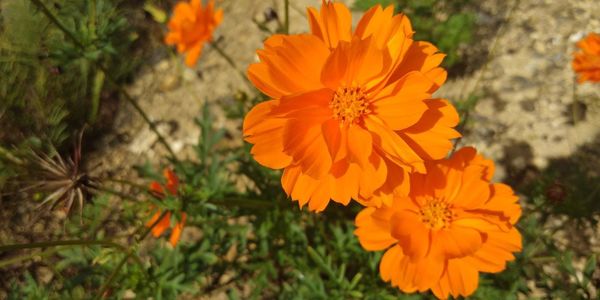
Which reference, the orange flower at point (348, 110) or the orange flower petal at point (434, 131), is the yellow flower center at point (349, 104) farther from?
the orange flower petal at point (434, 131)

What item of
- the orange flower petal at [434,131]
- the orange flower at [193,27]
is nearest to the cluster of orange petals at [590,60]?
the orange flower petal at [434,131]

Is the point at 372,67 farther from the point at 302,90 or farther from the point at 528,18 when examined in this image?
the point at 528,18

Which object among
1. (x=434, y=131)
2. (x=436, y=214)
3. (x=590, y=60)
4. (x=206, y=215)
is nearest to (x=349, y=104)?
(x=434, y=131)

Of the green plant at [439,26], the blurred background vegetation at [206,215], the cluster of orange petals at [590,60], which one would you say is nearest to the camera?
the blurred background vegetation at [206,215]

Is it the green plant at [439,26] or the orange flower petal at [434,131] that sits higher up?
the orange flower petal at [434,131]

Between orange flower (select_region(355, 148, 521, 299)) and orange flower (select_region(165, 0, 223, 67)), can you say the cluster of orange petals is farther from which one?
orange flower (select_region(165, 0, 223, 67))
